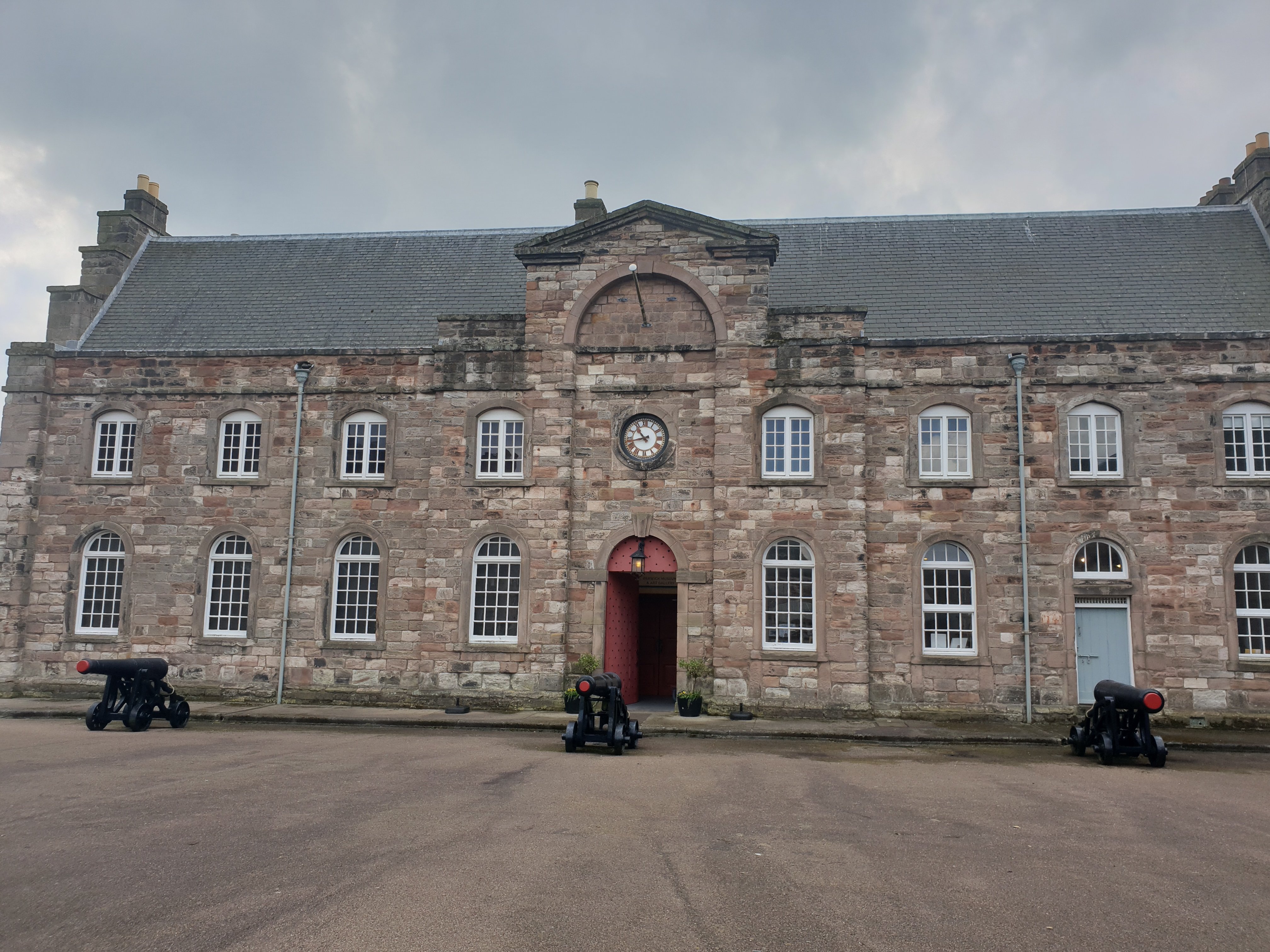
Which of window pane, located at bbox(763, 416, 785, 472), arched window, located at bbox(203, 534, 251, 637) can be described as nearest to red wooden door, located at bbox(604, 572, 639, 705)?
window pane, located at bbox(763, 416, 785, 472)

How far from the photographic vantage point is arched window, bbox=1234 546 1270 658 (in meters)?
17.2

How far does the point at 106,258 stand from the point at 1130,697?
24.1 meters

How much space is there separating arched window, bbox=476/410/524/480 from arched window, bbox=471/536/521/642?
144 centimetres

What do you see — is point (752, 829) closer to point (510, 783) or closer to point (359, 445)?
point (510, 783)

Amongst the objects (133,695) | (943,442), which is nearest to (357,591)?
(133,695)

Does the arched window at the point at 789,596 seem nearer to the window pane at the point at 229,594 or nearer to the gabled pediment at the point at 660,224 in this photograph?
the gabled pediment at the point at 660,224

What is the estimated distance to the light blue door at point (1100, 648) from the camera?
17297 millimetres

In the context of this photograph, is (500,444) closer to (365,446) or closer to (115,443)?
(365,446)

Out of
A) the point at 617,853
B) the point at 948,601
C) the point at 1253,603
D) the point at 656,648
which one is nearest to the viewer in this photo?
the point at 617,853

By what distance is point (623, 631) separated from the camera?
19188 millimetres

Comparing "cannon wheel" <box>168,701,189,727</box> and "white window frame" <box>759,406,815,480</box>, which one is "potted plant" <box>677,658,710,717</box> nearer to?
"white window frame" <box>759,406,815,480</box>

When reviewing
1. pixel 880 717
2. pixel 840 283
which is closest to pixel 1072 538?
pixel 880 717

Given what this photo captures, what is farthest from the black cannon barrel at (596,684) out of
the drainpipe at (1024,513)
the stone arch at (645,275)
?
the drainpipe at (1024,513)

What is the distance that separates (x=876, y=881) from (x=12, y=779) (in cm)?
988
